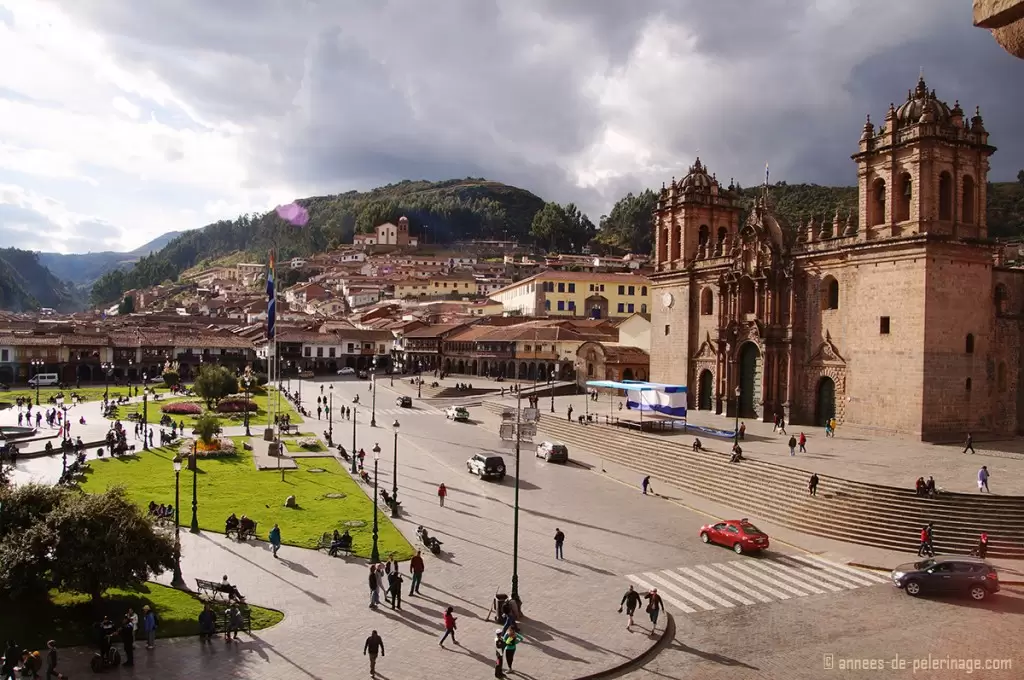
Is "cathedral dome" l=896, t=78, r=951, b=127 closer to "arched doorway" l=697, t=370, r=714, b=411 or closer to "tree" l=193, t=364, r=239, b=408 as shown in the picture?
"arched doorway" l=697, t=370, r=714, b=411

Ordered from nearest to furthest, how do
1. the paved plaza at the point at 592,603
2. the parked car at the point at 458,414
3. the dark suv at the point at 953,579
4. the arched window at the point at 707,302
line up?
the paved plaza at the point at 592,603, the dark suv at the point at 953,579, the arched window at the point at 707,302, the parked car at the point at 458,414

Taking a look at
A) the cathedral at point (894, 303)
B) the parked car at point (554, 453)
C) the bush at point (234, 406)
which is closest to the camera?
the cathedral at point (894, 303)

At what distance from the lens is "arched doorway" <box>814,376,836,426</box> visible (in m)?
36.8

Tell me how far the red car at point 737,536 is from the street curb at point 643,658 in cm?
599

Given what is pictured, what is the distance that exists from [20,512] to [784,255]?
116ft

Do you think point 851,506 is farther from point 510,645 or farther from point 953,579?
point 510,645

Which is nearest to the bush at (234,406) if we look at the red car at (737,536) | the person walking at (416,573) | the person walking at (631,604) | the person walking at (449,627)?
the person walking at (416,573)

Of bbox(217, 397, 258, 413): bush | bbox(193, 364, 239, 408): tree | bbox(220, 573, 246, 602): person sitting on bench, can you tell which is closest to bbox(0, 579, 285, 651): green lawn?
bbox(220, 573, 246, 602): person sitting on bench

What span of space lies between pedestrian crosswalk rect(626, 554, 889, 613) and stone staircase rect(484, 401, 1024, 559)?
3.07 meters

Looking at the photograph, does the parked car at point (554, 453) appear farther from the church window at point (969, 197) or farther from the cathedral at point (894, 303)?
the church window at point (969, 197)

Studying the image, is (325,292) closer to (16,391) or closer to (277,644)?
(16,391)

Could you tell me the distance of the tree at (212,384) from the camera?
5075 cm

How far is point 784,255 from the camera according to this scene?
39281mm

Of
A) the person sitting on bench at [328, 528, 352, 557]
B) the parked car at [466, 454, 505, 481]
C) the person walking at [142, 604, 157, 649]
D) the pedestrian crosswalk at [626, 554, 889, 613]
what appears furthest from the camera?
the parked car at [466, 454, 505, 481]
